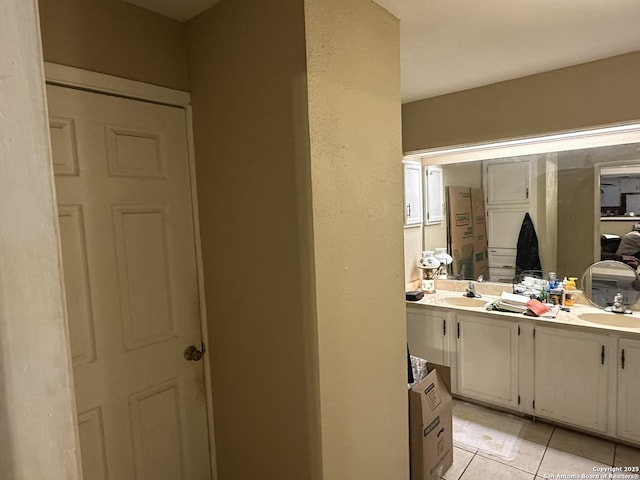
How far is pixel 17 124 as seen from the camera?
1.35ft

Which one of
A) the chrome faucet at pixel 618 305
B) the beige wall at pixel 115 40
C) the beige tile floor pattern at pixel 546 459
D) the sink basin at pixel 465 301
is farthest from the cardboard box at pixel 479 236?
the beige wall at pixel 115 40

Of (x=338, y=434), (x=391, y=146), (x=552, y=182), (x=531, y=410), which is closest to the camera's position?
(x=338, y=434)

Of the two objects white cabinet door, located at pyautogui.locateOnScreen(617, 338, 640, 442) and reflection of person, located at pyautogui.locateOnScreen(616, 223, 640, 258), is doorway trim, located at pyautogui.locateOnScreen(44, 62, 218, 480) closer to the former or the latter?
white cabinet door, located at pyautogui.locateOnScreen(617, 338, 640, 442)

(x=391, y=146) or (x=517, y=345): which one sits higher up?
(x=391, y=146)

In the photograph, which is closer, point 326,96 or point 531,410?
point 326,96

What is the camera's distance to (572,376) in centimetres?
248

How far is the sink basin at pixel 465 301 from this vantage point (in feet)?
10.1

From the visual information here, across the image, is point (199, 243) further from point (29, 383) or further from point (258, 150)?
point (29, 383)

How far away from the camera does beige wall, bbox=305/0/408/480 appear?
52.4 inches

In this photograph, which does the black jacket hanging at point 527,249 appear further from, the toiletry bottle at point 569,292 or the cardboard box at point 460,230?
the cardboard box at point 460,230

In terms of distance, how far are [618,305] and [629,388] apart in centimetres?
59

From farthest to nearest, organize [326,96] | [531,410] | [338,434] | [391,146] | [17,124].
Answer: [531,410] → [391,146] → [338,434] → [326,96] → [17,124]

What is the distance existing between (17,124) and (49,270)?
164mm

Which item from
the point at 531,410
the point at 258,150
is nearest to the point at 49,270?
the point at 258,150
